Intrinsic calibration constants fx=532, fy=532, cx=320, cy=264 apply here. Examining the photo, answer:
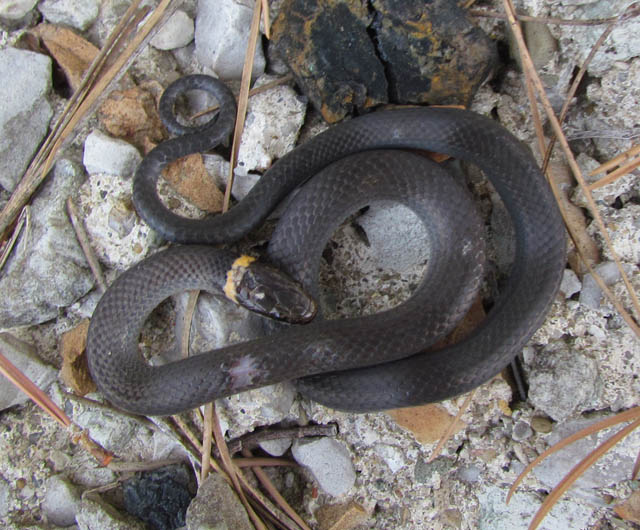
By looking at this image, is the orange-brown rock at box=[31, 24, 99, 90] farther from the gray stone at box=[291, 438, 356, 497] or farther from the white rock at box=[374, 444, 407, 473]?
the white rock at box=[374, 444, 407, 473]

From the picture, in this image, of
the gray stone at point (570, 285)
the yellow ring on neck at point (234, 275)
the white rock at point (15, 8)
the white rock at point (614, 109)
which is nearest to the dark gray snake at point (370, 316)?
the yellow ring on neck at point (234, 275)

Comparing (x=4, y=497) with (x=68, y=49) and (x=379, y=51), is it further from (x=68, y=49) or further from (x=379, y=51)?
(x=379, y=51)

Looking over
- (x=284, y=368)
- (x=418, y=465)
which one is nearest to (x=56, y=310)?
(x=284, y=368)

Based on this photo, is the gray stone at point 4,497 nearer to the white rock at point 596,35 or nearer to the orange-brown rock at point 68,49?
the orange-brown rock at point 68,49

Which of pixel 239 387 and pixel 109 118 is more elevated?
pixel 109 118

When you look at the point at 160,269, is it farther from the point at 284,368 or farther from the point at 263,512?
the point at 263,512
